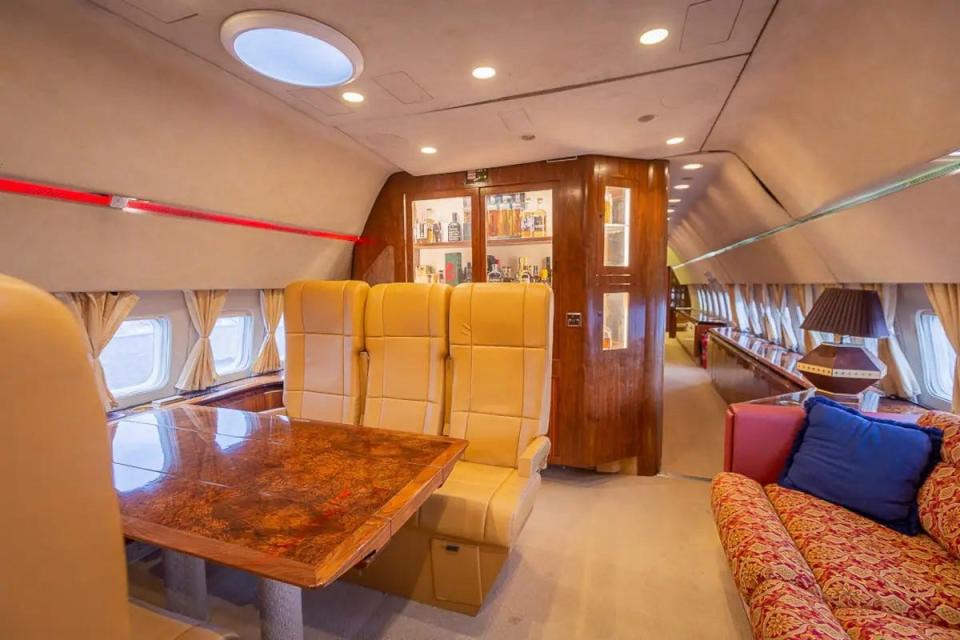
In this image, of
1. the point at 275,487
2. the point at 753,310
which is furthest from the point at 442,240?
the point at 753,310

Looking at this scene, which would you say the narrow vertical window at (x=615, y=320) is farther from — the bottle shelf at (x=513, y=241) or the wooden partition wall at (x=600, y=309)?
the bottle shelf at (x=513, y=241)

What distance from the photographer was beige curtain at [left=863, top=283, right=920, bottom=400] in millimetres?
3049

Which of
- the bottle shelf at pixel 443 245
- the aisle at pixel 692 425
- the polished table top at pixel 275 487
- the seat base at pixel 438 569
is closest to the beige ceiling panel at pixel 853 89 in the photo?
the bottle shelf at pixel 443 245

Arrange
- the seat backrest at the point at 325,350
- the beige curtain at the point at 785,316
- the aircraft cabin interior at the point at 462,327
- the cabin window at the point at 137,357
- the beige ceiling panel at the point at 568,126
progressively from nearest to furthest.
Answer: the aircraft cabin interior at the point at 462,327 < the beige ceiling panel at the point at 568,126 < the seat backrest at the point at 325,350 < the cabin window at the point at 137,357 < the beige curtain at the point at 785,316

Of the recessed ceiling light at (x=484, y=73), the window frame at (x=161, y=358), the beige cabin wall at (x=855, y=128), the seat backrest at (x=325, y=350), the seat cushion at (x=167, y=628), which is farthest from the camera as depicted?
the window frame at (x=161, y=358)

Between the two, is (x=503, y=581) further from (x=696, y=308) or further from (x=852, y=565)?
(x=696, y=308)

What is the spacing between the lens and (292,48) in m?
1.74

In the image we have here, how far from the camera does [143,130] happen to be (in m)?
1.95

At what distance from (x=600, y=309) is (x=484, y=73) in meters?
1.96

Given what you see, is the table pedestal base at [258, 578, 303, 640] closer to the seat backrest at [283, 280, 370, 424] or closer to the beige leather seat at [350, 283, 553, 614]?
the beige leather seat at [350, 283, 553, 614]

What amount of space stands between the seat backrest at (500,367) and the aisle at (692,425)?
2071mm

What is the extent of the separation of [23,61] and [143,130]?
0.45 meters

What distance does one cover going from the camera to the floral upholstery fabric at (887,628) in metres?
1.22

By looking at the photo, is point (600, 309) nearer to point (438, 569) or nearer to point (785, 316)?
point (438, 569)
